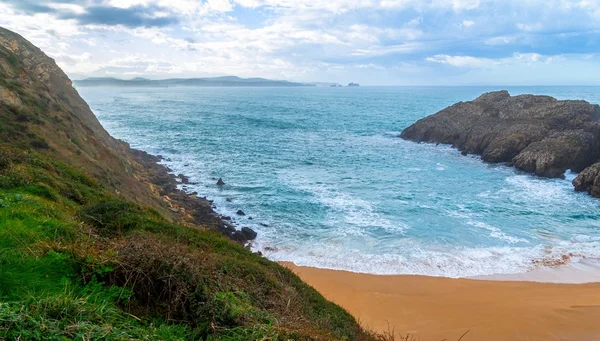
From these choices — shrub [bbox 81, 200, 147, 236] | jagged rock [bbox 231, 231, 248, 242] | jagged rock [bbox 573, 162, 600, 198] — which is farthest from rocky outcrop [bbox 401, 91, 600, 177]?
shrub [bbox 81, 200, 147, 236]

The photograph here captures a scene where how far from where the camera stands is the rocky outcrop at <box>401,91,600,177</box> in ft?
115

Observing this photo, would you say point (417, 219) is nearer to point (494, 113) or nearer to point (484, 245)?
point (484, 245)

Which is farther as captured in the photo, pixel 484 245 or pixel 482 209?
pixel 482 209

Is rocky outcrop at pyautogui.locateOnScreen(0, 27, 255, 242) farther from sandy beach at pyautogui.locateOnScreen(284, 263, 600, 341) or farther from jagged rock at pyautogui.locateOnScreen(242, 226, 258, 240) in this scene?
sandy beach at pyautogui.locateOnScreen(284, 263, 600, 341)

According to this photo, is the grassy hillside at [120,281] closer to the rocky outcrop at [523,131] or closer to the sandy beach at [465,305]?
the sandy beach at [465,305]

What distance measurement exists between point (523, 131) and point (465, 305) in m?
33.2

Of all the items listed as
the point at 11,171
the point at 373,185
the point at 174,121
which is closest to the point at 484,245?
the point at 373,185

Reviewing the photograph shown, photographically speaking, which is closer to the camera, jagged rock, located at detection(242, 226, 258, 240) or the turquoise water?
the turquoise water

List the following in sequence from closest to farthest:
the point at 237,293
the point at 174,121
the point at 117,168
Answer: the point at 237,293
the point at 117,168
the point at 174,121

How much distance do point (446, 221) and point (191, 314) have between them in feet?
66.2

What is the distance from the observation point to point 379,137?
55188 millimetres

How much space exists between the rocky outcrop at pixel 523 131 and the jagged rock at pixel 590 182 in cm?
376

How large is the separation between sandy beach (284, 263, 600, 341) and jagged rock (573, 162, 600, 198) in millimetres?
15829

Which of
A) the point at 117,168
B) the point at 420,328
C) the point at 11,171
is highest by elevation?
the point at 11,171
